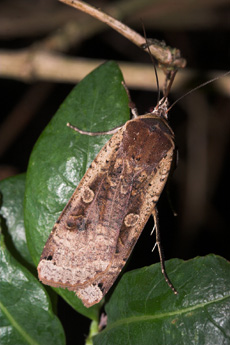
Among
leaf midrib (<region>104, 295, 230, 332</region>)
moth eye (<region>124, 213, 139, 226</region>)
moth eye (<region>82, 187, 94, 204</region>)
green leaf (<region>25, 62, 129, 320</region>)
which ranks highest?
green leaf (<region>25, 62, 129, 320</region>)

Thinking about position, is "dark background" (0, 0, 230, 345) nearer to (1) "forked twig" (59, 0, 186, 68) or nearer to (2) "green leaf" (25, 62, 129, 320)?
(1) "forked twig" (59, 0, 186, 68)

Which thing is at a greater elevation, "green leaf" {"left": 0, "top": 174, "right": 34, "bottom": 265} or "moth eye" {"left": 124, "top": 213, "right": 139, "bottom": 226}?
"green leaf" {"left": 0, "top": 174, "right": 34, "bottom": 265}

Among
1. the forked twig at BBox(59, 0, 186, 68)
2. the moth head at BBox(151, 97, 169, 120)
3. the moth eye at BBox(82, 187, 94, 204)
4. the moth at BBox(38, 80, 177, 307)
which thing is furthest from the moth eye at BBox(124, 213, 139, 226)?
the forked twig at BBox(59, 0, 186, 68)

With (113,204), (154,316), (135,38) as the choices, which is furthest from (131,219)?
(135,38)

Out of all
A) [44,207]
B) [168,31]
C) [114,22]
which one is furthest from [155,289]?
[168,31]

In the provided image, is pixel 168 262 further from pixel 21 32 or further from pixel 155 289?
pixel 21 32

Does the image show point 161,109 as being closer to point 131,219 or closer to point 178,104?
point 131,219
